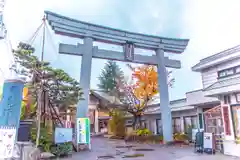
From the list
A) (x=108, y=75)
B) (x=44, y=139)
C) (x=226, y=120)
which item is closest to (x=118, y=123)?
(x=44, y=139)

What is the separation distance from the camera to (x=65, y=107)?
38.0 feet

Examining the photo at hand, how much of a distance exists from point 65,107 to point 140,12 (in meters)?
6.99

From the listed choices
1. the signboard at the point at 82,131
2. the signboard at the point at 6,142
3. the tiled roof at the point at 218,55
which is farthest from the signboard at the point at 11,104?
the tiled roof at the point at 218,55

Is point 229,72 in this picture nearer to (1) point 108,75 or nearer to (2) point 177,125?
(2) point 177,125

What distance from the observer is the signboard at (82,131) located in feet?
37.5

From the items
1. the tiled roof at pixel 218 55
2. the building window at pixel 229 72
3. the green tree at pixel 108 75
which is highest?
the green tree at pixel 108 75

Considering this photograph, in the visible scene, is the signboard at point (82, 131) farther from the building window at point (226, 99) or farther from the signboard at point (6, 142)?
the building window at point (226, 99)

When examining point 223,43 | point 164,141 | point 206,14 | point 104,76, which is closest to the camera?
point 206,14

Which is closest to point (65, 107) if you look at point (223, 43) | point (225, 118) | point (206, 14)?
point (225, 118)

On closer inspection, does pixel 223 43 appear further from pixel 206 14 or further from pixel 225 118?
pixel 225 118

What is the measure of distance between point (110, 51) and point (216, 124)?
7.33m

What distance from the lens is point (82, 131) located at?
11.5 metres

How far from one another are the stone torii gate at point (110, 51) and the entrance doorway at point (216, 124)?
3.82m

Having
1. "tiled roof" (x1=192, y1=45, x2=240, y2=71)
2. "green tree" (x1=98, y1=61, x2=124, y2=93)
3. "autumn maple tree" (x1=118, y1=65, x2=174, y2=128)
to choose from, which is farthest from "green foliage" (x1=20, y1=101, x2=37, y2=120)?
"green tree" (x1=98, y1=61, x2=124, y2=93)
